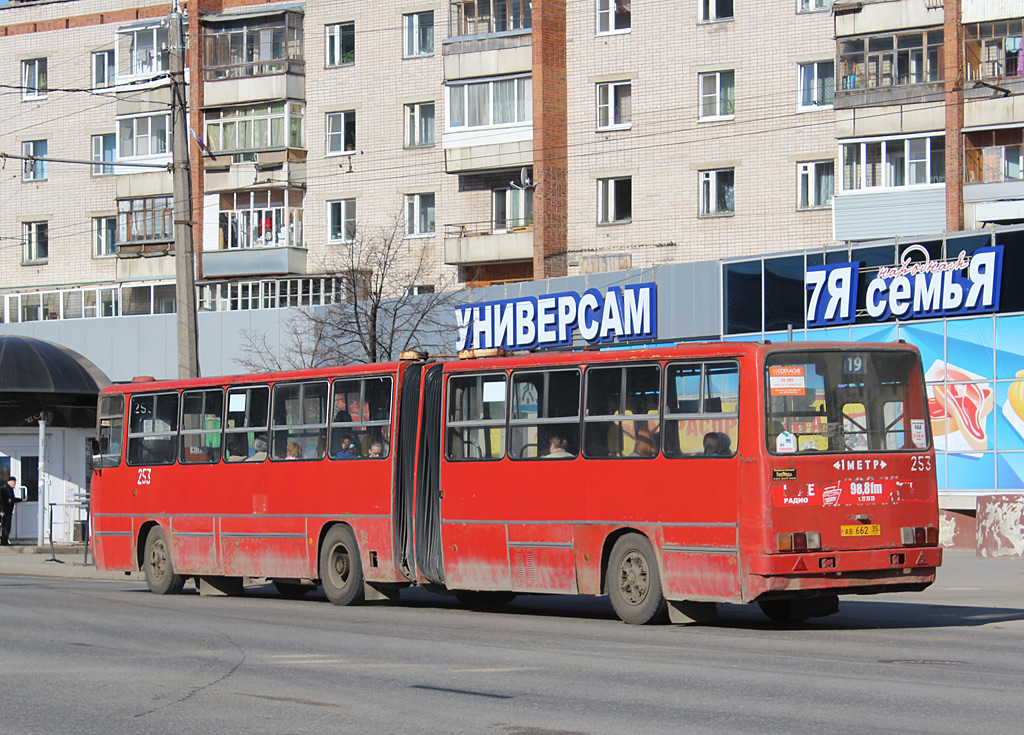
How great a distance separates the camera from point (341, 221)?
52844mm

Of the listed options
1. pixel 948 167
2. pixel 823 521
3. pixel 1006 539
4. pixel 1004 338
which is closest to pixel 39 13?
pixel 948 167

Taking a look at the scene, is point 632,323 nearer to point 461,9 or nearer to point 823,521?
point 461,9

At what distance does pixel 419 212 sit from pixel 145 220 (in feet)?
39.4

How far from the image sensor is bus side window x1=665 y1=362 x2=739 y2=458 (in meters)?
15.1

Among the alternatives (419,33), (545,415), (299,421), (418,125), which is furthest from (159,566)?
(419,33)

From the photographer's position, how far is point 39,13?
61.1 m

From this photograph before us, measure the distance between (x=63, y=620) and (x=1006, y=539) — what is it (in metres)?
15.1

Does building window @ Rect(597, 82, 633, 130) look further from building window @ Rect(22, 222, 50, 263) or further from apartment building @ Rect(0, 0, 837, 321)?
building window @ Rect(22, 222, 50, 263)

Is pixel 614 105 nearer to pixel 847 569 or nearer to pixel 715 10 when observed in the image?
pixel 715 10

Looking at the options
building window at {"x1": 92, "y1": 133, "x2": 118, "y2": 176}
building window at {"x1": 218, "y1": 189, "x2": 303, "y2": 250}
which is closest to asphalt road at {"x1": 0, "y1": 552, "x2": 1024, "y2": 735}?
building window at {"x1": 218, "y1": 189, "x2": 303, "y2": 250}

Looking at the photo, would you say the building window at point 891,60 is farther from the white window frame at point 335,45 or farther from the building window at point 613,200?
the white window frame at point 335,45

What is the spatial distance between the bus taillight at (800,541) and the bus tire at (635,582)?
1.50m

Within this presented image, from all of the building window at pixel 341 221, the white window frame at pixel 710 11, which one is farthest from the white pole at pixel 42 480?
the white window frame at pixel 710 11

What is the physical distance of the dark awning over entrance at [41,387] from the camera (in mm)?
35219
